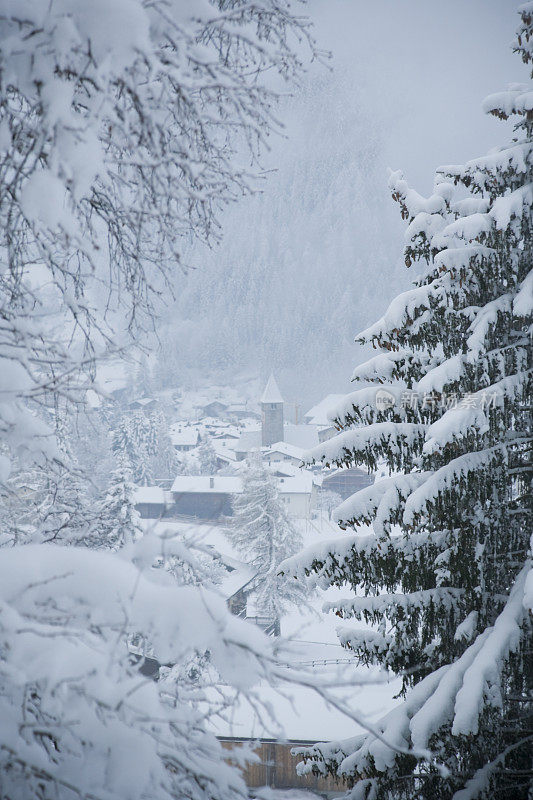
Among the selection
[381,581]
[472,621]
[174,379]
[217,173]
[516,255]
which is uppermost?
[174,379]

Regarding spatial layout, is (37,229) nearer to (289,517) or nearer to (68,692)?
(68,692)

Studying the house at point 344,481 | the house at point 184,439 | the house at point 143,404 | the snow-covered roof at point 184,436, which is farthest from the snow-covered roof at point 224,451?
the house at point 143,404

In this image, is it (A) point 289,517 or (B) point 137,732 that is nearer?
(B) point 137,732

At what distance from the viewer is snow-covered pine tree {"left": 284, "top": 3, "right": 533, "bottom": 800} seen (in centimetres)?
437

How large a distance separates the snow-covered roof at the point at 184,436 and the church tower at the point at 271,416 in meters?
16.1

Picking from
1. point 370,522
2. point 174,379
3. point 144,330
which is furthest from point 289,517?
point 174,379

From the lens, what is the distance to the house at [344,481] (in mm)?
55438

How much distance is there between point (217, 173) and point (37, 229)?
906 millimetres

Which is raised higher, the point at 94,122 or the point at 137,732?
the point at 94,122

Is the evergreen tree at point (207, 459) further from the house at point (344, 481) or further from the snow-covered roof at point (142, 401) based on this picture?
the snow-covered roof at point (142, 401)

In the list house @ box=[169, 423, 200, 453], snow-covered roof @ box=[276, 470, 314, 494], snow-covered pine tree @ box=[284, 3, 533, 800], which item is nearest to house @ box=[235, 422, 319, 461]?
house @ box=[169, 423, 200, 453]

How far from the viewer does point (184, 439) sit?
82688 mm

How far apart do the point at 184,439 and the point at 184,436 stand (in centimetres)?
169

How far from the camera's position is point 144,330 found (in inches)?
107
